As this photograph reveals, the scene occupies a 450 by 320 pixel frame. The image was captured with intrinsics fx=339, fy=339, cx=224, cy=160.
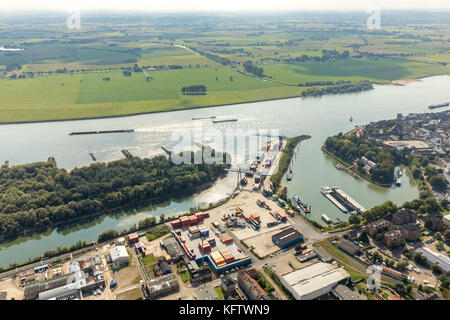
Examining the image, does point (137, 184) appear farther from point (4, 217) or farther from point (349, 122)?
point (349, 122)

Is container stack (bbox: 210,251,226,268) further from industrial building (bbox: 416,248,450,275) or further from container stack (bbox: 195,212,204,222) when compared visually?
industrial building (bbox: 416,248,450,275)

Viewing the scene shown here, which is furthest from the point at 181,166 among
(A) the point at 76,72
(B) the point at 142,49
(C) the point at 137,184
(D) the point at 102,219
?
(B) the point at 142,49

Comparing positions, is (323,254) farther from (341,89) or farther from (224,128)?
(341,89)

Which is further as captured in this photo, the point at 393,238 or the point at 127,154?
the point at 127,154

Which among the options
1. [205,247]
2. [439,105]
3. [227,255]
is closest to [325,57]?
[439,105]

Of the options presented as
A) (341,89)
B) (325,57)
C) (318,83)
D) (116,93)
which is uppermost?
(325,57)
